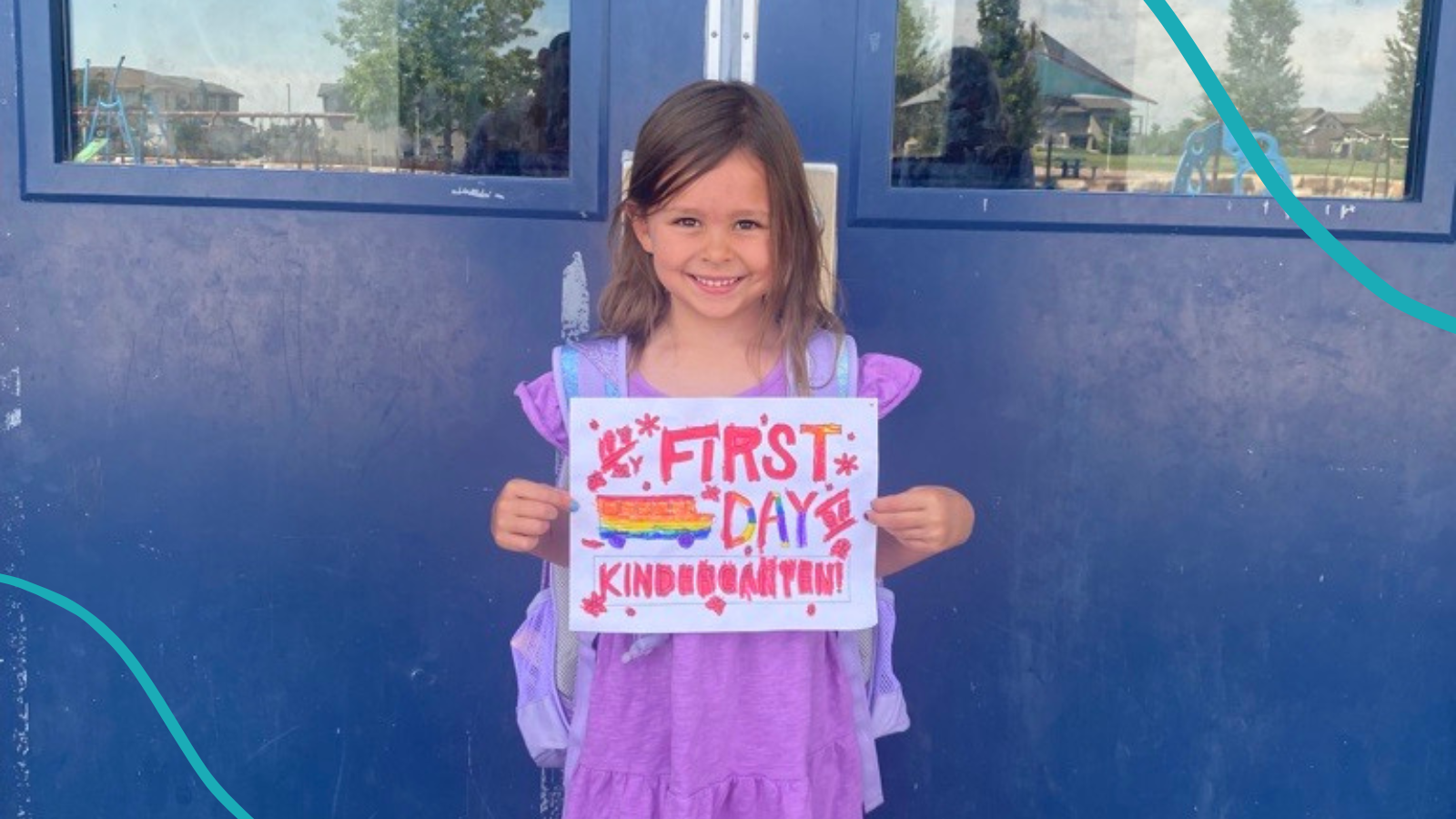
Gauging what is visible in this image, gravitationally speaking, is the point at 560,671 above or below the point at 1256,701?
above

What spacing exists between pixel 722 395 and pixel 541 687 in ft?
1.65

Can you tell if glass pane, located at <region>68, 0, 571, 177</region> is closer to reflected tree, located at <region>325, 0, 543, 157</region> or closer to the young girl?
reflected tree, located at <region>325, 0, 543, 157</region>

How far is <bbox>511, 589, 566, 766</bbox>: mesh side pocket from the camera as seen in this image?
2.05m

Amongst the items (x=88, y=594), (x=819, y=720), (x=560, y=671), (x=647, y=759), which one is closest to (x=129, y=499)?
(x=88, y=594)

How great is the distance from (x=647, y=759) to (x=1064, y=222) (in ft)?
3.78

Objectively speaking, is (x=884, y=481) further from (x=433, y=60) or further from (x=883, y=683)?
(x=433, y=60)

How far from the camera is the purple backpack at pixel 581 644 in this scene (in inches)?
78.1

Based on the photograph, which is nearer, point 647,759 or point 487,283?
point 647,759

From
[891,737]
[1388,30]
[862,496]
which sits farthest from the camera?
[891,737]

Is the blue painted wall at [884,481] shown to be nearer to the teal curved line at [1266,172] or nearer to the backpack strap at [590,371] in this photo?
the teal curved line at [1266,172]

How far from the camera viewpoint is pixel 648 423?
6.23 feet

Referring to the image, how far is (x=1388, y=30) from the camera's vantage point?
94.4 inches

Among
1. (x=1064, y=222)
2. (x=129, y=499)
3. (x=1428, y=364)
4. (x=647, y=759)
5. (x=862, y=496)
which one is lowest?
(x=647, y=759)

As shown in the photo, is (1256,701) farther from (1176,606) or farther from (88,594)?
(88,594)
